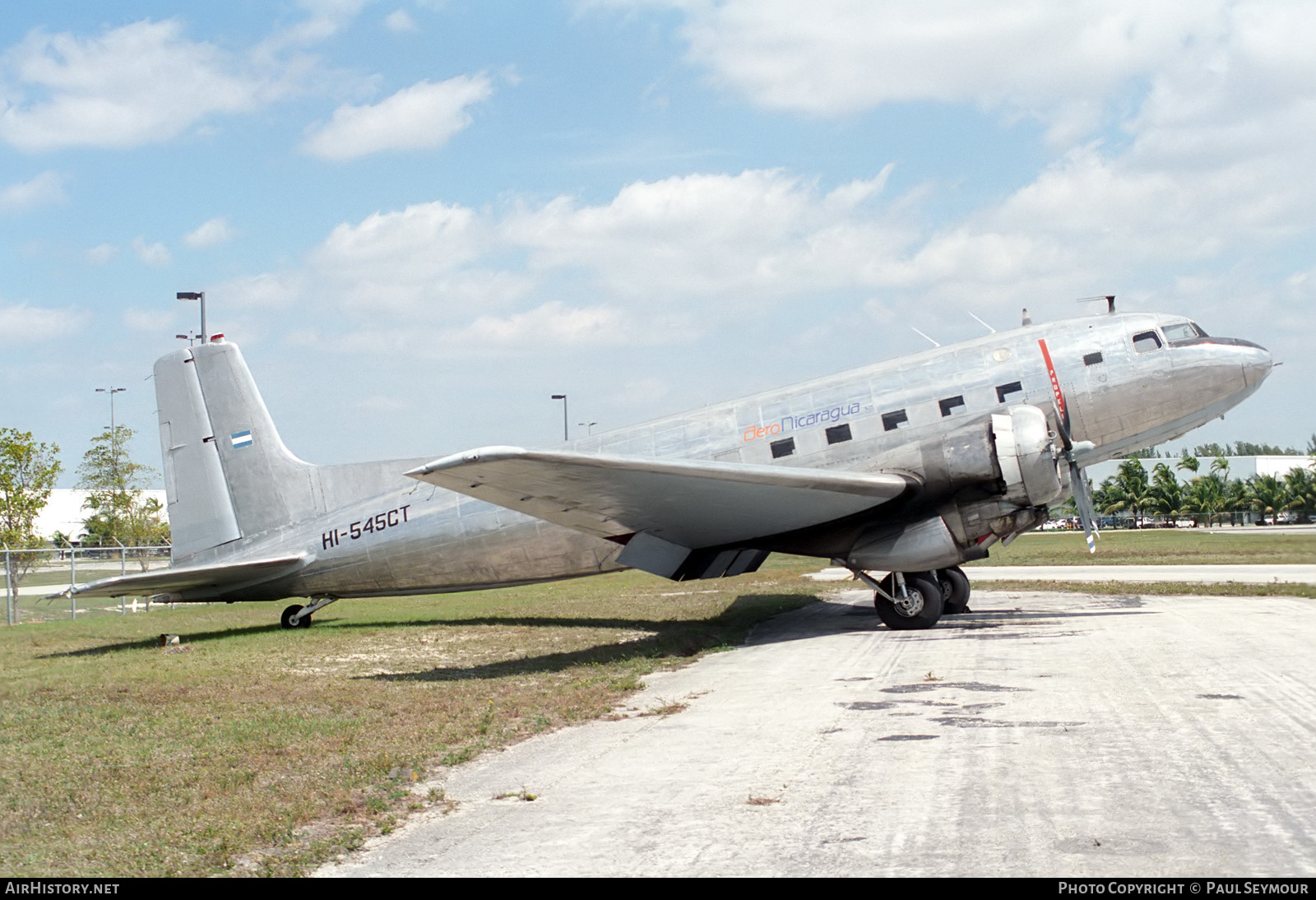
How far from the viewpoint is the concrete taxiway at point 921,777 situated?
17.4ft

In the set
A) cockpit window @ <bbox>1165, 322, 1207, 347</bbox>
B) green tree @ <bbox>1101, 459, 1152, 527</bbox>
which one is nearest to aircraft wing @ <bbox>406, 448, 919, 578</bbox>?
cockpit window @ <bbox>1165, 322, 1207, 347</bbox>

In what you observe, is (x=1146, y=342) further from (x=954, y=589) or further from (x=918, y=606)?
(x=918, y=606)

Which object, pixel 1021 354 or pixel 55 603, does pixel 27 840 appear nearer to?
pixel 1021 354

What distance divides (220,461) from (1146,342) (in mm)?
16918

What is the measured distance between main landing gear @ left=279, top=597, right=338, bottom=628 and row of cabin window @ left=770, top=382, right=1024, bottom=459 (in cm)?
919

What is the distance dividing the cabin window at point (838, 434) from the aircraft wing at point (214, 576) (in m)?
9.93

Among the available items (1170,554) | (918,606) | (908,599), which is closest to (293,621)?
(908,599)

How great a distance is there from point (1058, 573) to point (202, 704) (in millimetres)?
24909

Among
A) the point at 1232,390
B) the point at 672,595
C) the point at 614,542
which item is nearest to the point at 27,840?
the point at 614,542

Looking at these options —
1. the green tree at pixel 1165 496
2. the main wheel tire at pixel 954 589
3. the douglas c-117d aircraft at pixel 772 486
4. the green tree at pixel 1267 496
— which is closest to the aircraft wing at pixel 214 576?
the douglas c-117d aircraft at pixel 772 486

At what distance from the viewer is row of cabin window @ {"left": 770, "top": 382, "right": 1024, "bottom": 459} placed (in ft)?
54.2

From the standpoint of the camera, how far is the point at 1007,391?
54.2 feet
